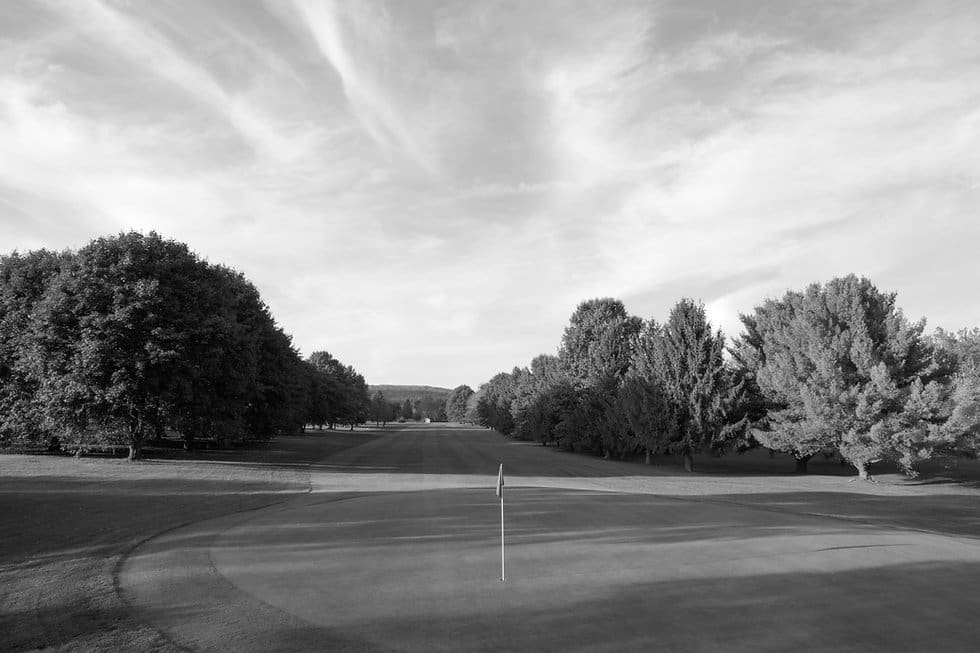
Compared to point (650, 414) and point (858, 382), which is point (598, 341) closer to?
point (650, 414)

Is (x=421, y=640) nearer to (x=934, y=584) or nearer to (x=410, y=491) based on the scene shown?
(x=934, y=584)

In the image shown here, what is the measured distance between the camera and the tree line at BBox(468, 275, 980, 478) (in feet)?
89.4

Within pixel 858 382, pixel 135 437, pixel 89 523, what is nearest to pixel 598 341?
pixel 858 382

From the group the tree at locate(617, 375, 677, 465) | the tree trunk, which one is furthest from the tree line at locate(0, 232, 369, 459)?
the tree at locate(617, 375, 677, 465)

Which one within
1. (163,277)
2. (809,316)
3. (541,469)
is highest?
(163,277)

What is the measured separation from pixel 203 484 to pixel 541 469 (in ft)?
64.4

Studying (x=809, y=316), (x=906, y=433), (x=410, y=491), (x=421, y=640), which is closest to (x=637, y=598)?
(x=421, y=640)

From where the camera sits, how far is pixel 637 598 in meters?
8.88

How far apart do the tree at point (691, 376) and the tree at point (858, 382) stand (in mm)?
3814

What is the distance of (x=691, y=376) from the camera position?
38.3m

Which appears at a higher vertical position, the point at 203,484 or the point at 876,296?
the point at 876,296

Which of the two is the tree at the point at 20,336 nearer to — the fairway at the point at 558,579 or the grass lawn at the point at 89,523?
the grass lawn at the point at 89,523

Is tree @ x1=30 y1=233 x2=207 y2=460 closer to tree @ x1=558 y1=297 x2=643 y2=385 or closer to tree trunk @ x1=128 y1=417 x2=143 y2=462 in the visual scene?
tree trunk @ x1=128 y1=417 x2=143 y2=462

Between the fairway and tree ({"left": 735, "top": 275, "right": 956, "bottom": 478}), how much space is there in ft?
30.7
